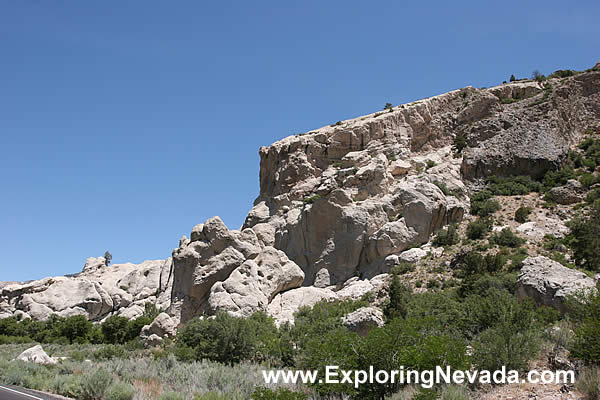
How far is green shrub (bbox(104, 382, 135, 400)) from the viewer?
12156mm

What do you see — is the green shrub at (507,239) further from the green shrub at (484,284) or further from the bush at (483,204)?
the green shrub at (484,284)

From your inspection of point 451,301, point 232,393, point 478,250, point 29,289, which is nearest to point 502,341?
point 232,393

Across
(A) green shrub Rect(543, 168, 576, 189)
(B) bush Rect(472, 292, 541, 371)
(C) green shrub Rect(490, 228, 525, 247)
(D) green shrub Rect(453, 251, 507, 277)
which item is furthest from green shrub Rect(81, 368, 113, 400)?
(A) green shrub Rect(543, 168, 576, 189)

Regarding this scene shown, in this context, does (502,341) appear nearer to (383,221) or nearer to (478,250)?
(478,250)

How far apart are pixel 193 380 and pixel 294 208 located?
29.2 metres

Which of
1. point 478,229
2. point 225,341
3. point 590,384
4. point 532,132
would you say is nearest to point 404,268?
point 478,229

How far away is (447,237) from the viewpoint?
36.3 m

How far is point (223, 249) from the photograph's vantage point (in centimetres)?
3422

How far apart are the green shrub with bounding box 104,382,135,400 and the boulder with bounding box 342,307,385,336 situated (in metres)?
10.5

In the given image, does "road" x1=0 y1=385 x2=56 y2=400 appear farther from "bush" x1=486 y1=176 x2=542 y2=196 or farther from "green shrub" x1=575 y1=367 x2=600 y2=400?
"bush" x1=486 y1=176 x2=542 y2=196

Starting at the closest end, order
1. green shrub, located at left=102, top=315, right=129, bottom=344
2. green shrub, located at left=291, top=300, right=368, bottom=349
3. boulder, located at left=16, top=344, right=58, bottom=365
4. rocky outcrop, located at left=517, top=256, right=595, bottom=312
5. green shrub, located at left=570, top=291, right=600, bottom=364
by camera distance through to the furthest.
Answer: green shrub, located at left=570, top=291, right=600, bottom=364 < rocky outcrop, located at left=517, top=256, right=595, bottom=312 < green shrub, located at left=291, top=300, right=368, bottom=349 < boulder, located at left=16, top=344, right=58, bottom=365 < green shrub, located at left=102, top=315, right=129, bottom=344

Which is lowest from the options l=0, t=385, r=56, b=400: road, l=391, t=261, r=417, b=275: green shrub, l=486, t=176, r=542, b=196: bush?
l=0, t=385, r=56, b=400: road

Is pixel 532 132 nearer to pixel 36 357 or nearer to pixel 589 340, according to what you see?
pixel 589 340

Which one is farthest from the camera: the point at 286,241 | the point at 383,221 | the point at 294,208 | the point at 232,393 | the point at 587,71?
the point at 587,71
